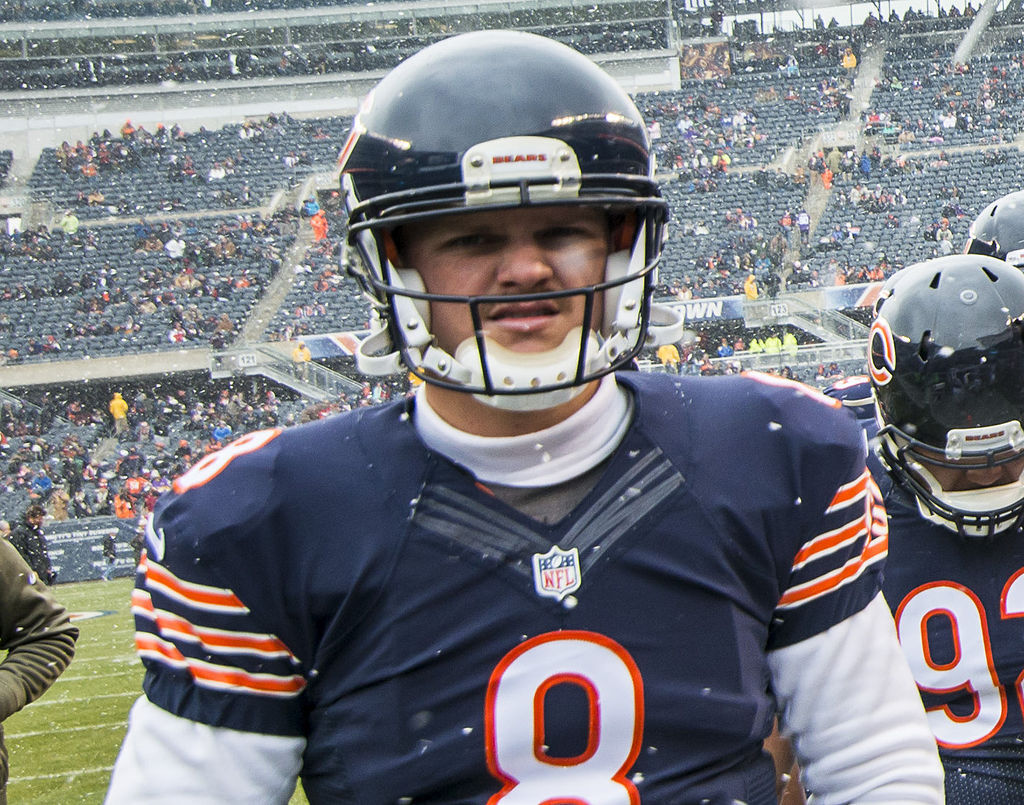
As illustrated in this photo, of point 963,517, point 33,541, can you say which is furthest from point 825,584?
point 33,541

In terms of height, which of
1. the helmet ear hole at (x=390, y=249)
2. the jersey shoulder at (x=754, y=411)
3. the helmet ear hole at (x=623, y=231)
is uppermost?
the helmet ear hole at (x=390, y=249)

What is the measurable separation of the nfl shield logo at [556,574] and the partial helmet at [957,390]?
52.7 inches

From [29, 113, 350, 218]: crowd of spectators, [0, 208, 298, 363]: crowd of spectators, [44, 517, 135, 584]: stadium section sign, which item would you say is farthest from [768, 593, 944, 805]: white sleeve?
[29, 113, 350, 218]: crowd of spectators

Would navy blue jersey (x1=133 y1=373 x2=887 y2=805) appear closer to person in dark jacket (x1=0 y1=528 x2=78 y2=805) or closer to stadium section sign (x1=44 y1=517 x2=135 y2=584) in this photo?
person in dark jacket (x1=0 y1=528 x2=78 y2=805)

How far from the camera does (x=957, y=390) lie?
8.19 ft

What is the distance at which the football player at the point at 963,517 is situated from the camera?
7.86 ft

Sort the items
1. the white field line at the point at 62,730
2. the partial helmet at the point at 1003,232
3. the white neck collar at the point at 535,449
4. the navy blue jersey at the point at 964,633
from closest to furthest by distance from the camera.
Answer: the white neck collar at the point at 535,449 → the navy blue jersey at the point at 964,633 → the partial helmet at the point at 1003,232 → the white field line at the point at 62,730

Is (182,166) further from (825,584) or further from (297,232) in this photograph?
(825,584)

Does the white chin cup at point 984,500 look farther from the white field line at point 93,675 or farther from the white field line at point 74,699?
the white field line at point 93,675

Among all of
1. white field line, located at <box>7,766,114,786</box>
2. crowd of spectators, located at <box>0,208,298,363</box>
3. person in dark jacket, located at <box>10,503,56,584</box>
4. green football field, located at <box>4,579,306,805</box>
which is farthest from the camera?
crowd of spectators, located at <box>0,208,298,363</box>

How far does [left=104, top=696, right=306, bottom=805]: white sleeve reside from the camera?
127 cm

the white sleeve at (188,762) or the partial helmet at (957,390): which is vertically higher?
the white sleeve at (188,762)

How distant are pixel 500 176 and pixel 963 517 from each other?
58.0 inches

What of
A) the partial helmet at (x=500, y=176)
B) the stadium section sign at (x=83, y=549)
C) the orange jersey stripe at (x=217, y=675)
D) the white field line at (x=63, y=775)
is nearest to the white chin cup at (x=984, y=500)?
the partial helmet at (x=500, y=176)
